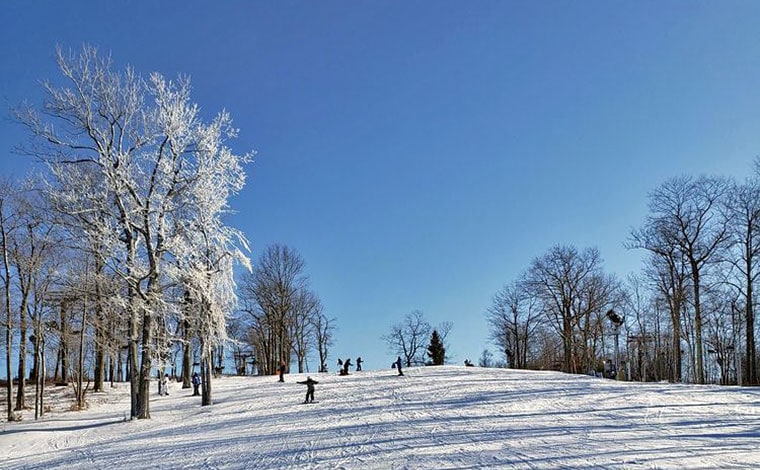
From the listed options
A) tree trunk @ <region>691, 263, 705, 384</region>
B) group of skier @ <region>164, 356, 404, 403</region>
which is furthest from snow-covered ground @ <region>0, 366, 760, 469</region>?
tree trunk @ <region>691, 263, 705, 384</region>

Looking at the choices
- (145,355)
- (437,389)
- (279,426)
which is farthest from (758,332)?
(145,355)

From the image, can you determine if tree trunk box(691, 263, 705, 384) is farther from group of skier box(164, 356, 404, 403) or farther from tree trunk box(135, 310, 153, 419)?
tree trunk box(135, 310, 153, 419)

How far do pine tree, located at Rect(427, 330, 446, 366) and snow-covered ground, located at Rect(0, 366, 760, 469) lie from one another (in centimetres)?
3996

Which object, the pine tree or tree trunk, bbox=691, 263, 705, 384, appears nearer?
tree trunk, bbox=691, 263, 705, 384

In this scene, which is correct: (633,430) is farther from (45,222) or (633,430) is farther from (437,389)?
(45,222)

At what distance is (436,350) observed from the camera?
231 feet

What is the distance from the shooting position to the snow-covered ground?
12266 mm

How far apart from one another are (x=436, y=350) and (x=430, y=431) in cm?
5541

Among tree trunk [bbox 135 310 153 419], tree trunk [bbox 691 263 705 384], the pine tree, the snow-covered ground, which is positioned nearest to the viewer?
the snow-covered ground

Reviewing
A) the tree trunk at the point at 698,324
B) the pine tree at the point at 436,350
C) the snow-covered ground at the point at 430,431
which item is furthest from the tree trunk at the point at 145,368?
the pine tree at the point at 436,350

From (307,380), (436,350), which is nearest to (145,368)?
(307,380)

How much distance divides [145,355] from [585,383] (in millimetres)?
18629

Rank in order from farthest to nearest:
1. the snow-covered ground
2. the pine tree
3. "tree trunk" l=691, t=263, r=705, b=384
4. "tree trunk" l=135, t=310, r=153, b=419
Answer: the pine tree
"tree trunk" l=691, t=263, r=705, b=384
"tree trunk" l=135, t=310, r=153, b=419
the snow-covered ground

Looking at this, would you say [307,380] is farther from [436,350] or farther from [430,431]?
[436,350]
